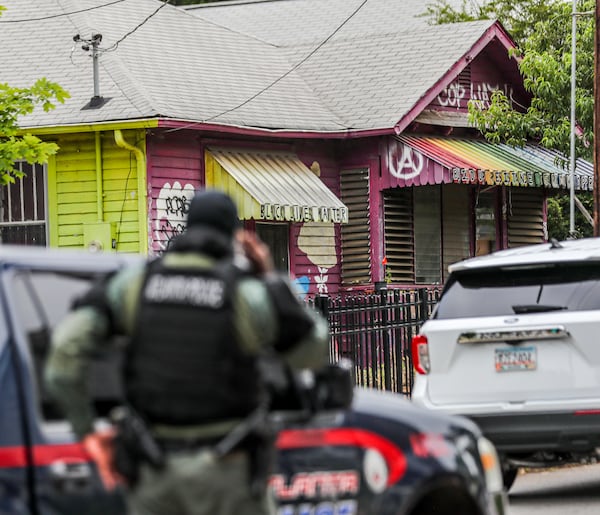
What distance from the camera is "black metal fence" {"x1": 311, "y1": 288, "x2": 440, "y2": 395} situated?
1550 centimetres

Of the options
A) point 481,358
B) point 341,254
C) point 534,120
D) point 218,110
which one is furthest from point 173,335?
point 534,120

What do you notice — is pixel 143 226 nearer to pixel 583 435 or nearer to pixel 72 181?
pixel 72 181

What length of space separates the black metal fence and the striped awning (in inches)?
217

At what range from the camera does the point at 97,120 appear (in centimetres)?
1998

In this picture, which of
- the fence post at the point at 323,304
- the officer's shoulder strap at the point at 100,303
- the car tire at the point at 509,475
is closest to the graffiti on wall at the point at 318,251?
the fence post at the point at 323,304

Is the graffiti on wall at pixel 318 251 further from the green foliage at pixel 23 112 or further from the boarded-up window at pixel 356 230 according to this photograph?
the green foliage at pixel 23 112

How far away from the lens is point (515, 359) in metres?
10.2

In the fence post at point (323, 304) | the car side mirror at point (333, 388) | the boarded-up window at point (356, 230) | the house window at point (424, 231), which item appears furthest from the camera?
the house window at point (424, 231)

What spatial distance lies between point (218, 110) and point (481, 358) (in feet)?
39.3

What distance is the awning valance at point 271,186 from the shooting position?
20656mm

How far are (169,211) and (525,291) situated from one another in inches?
430

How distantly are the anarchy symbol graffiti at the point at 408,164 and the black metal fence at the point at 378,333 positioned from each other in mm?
5710

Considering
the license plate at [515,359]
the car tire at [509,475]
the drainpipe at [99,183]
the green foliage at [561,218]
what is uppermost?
the drainpipe at [99,183]

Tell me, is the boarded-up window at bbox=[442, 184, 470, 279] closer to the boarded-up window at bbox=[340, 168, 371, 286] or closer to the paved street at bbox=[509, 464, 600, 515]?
the boarded-up window at bbox=[340, 168, 371, 286]
